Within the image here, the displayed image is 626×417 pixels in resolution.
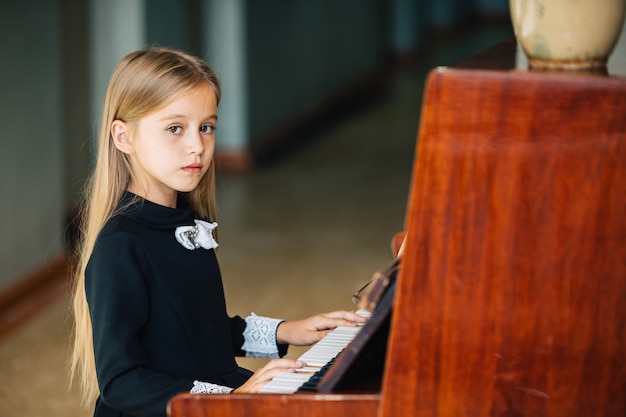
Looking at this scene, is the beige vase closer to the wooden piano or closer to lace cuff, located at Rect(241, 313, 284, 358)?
the wooden piano

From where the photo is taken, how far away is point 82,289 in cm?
214

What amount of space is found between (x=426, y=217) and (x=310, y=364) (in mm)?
461

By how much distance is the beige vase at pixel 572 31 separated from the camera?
142 centimetres

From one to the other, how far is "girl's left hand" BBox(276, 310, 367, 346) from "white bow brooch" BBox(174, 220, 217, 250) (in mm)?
286

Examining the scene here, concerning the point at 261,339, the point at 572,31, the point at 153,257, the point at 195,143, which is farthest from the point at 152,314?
the point at 572,31

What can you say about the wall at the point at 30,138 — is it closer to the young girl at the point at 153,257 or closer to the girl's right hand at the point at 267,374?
the young girl at the point at 153,257

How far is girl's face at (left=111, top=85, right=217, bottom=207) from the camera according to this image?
1939 mm

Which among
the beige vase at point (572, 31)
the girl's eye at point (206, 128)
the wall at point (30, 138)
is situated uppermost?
the beige vase at point (572, 31)

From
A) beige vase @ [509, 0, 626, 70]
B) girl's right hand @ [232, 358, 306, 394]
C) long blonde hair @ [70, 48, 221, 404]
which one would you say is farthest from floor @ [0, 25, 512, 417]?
beige vase @ [509, 0, 626, 70]

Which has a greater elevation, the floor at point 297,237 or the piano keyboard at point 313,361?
the piano keyboard at point 313,361

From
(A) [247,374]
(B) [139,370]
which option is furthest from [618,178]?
(A) [247,374]

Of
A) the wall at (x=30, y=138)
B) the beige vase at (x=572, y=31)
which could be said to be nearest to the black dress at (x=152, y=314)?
the beige vase at (x=572, y=31)

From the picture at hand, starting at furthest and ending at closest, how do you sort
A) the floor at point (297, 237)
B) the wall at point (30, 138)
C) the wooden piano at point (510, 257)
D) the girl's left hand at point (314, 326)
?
1. the wall at point (30, 138)
2. the floor at point (297, 237)
3. the girl's left hand at point (314, 326)
4. the wooden piano at point (510, 257)

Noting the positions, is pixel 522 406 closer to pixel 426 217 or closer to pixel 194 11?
pixel 426 217
